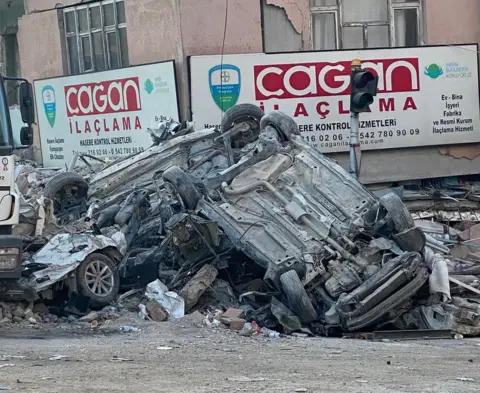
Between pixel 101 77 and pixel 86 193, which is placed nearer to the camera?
pixel 86 193

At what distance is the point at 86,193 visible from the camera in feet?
51.4

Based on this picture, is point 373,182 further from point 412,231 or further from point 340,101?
point 412,231

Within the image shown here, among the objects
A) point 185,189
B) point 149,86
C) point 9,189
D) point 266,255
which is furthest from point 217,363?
point 149,86

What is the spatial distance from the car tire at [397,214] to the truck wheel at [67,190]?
4.87 meters

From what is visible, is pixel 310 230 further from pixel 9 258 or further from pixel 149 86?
pixel 149 86

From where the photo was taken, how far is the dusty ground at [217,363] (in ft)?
26.0

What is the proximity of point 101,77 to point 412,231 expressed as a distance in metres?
9.45

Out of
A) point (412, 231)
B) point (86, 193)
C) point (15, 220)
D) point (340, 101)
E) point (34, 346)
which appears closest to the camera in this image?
point (34, 346)

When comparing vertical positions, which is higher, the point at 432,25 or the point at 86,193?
the point at 432,25

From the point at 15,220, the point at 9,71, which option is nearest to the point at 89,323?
the point at 15,220

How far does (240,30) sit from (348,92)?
2.25 metres

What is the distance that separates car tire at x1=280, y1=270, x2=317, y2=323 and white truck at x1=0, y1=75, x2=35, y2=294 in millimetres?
2914

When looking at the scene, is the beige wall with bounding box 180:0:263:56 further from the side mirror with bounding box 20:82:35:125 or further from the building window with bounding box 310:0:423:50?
the side mirror with bounding box 20:82:35:125

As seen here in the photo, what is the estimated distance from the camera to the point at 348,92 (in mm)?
19234
